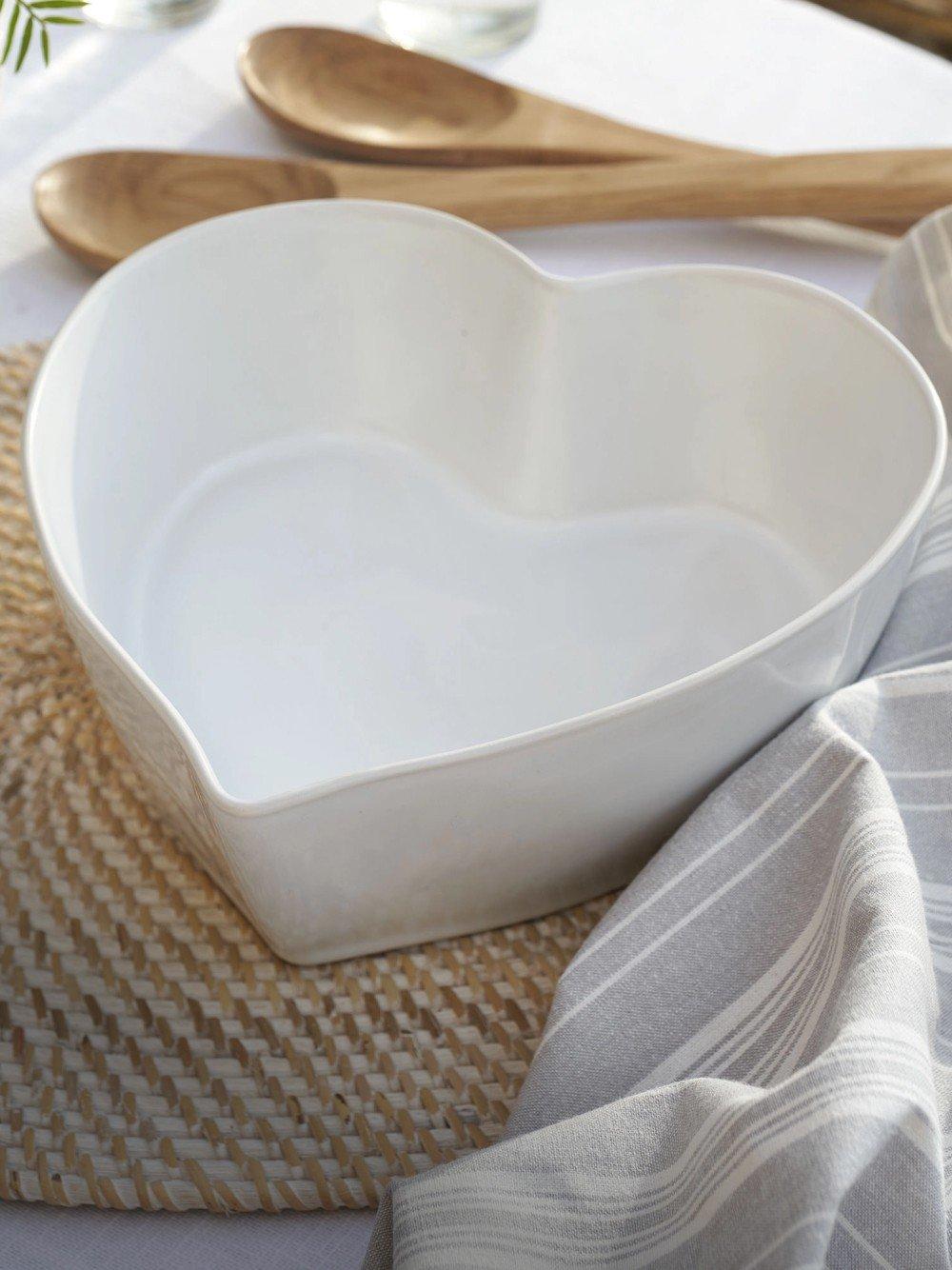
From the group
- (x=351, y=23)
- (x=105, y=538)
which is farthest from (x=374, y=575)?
(x=351, y=23)

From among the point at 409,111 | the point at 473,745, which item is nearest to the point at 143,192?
the point at 409,111

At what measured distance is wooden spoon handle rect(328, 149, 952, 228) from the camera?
19.3 inches

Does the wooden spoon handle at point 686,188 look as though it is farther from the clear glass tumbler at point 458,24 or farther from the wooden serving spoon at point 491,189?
the clear glass tumbler at point 458,24

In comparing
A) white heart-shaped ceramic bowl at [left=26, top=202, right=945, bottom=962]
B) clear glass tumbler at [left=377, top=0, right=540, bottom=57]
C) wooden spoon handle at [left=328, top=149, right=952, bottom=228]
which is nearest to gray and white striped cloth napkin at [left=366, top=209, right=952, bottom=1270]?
white heart-shaped ceramic bowl at [left=26, top=202, right=945, bottom=962]

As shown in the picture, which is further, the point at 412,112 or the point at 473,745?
the point at 412,112

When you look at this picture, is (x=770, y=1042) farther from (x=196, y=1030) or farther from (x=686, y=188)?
(x=686, y=188)

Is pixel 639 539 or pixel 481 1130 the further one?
pixel 639 539

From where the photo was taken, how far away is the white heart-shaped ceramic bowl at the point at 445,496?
333 millimetres

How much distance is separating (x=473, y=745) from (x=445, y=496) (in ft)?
0.43

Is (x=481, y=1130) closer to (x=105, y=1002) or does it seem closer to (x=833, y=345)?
(x=105, y=1002)

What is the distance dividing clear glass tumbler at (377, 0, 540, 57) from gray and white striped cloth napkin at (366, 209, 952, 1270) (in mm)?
348

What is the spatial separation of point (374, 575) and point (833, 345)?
149 mm

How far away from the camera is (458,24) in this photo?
22.9 inches

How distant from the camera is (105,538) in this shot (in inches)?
15.4
